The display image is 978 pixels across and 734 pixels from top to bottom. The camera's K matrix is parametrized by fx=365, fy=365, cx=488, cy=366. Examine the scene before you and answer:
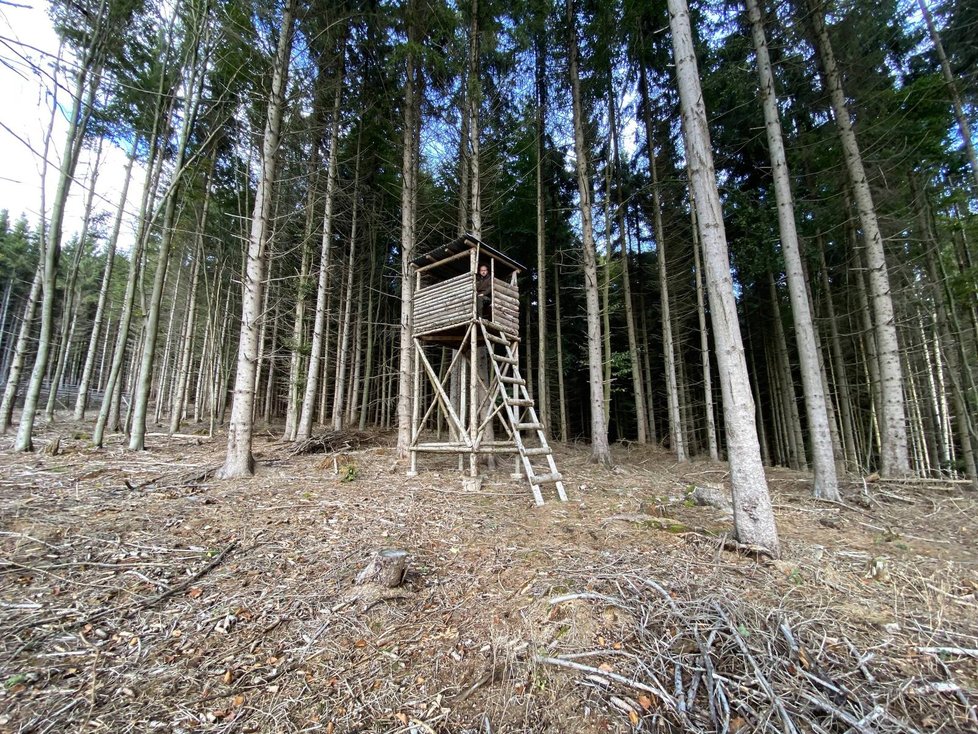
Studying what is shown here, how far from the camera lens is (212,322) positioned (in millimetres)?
17375

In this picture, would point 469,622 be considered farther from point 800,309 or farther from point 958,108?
point 958,108

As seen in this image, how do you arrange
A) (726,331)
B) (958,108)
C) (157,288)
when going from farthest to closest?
(157,288)
(958,108)
(726,331)

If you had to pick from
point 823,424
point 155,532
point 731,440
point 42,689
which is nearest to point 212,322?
point 155,532

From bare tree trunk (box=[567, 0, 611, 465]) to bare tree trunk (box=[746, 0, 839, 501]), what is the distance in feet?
13.9

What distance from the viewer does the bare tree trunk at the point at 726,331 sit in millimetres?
3943

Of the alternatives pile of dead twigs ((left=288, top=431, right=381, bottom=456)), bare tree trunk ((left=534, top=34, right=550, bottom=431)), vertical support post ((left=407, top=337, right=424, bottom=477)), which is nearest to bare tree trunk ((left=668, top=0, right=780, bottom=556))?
vertical support post ((left=407, top=337, right=424, bottom=477))

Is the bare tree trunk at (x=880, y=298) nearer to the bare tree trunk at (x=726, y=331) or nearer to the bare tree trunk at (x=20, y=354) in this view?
the bare tree trunk at (x=726, y=331)

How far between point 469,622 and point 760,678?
5.94 feet

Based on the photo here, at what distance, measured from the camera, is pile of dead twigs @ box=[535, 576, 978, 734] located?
74.9 inches

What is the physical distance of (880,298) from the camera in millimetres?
7285

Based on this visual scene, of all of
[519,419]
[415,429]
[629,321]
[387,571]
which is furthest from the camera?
[629,321]

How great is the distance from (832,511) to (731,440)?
122 inches

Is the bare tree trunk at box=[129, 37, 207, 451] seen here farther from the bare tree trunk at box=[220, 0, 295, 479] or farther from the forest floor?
the forest floor

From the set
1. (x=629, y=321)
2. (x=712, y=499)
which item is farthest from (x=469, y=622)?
(x=629, y=321)
